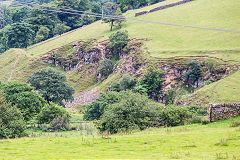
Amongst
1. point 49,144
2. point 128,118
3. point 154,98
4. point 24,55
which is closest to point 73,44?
point 24,55

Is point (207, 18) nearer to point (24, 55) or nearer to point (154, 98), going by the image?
point (154, 98)

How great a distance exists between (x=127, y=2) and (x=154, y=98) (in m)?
73.2

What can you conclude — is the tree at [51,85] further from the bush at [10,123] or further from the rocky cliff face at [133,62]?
the bush at [10,123]

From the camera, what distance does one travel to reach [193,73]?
2205 inches

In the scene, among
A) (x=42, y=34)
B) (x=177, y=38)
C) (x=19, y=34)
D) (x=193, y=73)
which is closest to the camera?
(x=193, y=73)

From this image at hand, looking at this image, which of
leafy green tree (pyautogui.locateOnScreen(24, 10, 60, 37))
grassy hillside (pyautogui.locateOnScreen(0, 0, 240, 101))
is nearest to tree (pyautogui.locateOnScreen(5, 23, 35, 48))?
grassy hillside (pyautogui.locateOnScreen(0, 0, 240, 101))

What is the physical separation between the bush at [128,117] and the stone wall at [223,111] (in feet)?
22.8

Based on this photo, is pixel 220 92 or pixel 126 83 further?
pixel 126 83

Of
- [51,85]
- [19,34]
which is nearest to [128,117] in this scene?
[51,85]

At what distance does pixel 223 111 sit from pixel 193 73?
103 ft

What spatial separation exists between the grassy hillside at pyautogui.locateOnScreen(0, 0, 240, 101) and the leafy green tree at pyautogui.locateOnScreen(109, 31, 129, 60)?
311cm

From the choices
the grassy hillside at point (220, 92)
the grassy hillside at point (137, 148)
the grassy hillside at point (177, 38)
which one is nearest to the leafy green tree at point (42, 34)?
the grassy hillside at point (177, 38)

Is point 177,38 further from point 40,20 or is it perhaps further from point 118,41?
point 40,20

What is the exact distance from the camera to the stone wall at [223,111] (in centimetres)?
2511
